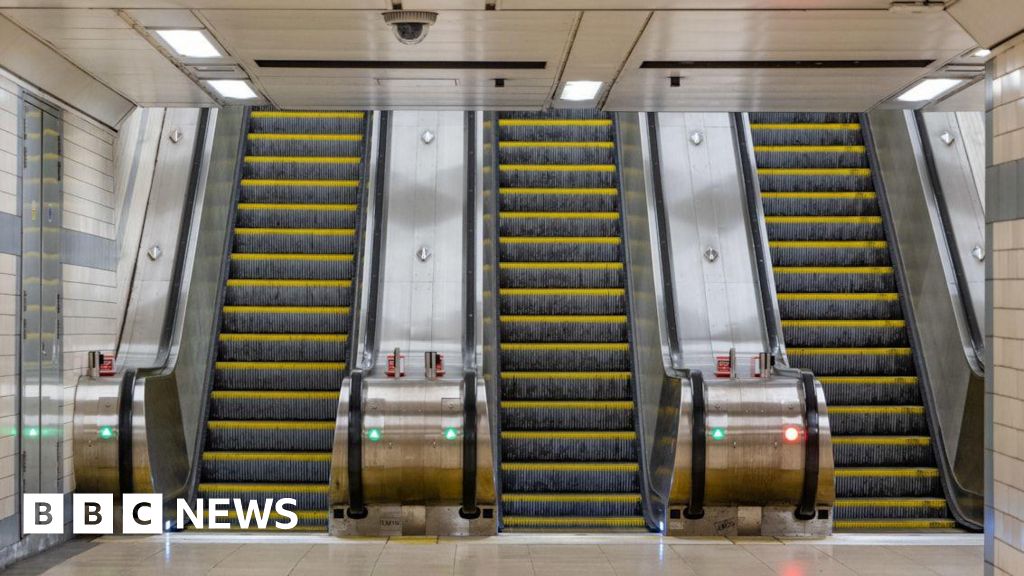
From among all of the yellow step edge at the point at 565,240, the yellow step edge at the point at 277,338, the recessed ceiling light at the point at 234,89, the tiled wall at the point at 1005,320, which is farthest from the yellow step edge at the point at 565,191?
the tiled wall at the point at 1005,320

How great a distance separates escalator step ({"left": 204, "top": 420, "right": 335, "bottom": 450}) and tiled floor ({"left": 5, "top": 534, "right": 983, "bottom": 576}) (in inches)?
67.8

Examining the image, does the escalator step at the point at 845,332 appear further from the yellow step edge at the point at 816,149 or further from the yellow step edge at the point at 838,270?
the yellow step edge at the point at 816,149

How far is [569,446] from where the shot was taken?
372 inches

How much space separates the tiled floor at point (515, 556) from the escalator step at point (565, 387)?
2135 mm

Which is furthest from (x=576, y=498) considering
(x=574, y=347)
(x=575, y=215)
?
(x=575, y=215)

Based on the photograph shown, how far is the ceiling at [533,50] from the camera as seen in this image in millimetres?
Answer: 5672

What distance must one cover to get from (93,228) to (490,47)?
3581 millimetres

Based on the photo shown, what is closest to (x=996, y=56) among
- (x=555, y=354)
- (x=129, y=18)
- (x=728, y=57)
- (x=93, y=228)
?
(x=728, y=57)

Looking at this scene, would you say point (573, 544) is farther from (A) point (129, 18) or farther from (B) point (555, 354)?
(A) point (129, 18)

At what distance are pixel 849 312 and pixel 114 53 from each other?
6.89 m

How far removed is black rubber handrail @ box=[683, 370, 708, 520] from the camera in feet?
26.2

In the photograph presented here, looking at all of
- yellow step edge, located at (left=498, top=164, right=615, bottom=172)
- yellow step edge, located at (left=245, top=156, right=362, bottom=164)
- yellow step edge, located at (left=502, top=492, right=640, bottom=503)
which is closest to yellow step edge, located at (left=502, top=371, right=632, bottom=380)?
yellow step edge, located at (left=502, top=492, right=640, bottom=503)

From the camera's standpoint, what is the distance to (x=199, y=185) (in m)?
10.4

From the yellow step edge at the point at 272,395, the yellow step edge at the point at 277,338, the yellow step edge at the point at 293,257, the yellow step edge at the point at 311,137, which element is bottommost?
the yellow step edge at the point at 272,395
